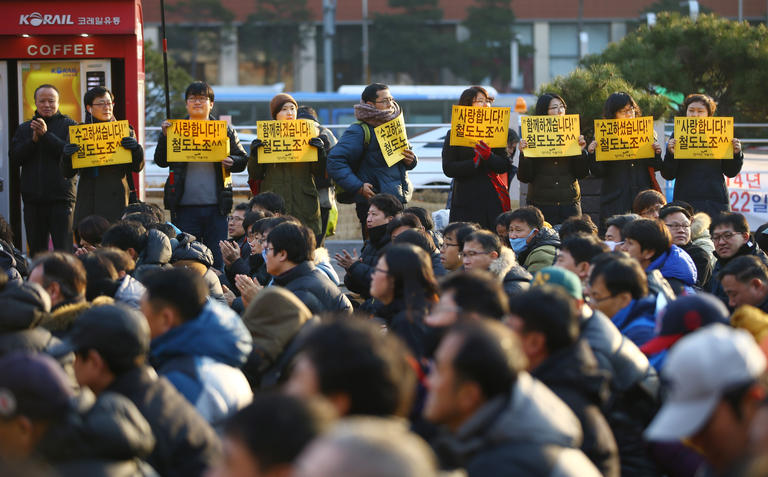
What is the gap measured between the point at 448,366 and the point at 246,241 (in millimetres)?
5541

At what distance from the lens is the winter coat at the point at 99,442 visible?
11.4ft

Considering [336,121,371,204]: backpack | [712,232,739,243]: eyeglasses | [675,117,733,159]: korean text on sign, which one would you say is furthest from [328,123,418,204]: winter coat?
[712,232,739,243]: eyeglasses

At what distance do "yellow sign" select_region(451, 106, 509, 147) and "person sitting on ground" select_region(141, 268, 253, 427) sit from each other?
5.16 m

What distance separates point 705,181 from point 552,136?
1.45 metres

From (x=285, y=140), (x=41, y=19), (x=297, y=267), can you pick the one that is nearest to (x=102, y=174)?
(x=285, y=140)

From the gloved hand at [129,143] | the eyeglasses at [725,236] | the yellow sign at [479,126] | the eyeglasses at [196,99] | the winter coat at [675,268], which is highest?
the eyeglasses at [196,99]

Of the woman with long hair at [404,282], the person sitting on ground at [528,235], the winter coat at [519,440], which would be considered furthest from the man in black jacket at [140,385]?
the person sitting on ground at [528,235]

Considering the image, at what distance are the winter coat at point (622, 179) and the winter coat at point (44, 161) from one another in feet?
15.8

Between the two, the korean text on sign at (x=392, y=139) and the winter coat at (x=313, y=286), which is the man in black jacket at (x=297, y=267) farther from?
the korean text on sign at (x=392, y=139)

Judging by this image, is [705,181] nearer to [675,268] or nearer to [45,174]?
[675,268]

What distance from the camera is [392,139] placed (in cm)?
969

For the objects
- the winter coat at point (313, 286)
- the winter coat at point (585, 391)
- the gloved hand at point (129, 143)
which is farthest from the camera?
the gloved hand at point (129, 143)

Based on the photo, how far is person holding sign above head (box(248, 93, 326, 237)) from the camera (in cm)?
995

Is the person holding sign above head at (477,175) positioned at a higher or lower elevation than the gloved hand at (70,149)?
lower
